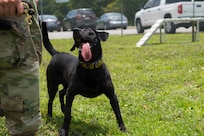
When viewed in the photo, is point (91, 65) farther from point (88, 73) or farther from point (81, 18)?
point (81, 18)

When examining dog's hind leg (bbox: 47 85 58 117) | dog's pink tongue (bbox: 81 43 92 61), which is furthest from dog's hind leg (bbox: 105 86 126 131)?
dog's hind leg (bbox: 47 85 58 117)

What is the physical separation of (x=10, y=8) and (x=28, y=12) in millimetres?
250

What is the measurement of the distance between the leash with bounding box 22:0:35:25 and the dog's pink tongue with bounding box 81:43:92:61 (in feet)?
3.13

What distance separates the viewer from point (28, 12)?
1975 millimetres

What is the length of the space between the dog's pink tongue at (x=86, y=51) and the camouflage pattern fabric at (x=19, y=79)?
0.94 metres

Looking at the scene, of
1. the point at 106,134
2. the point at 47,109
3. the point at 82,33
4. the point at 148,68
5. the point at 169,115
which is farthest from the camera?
the point at 148,68

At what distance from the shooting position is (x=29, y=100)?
6.52 ft

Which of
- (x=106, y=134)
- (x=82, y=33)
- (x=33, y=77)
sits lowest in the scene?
(x=106, y=134)

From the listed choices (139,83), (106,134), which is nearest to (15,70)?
(106,134)

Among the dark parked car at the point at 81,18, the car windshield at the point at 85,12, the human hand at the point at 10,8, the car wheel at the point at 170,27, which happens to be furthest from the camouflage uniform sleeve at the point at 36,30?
the car windshield at the point at 85,12

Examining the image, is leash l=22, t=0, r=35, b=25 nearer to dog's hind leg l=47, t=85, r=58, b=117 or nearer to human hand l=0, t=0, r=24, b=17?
human hand l=0, t=0, r=24, b=17

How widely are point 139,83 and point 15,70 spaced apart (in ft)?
11.1

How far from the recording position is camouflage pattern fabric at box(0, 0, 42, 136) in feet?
6.31

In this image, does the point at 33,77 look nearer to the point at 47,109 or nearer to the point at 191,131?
the point at 191,131
